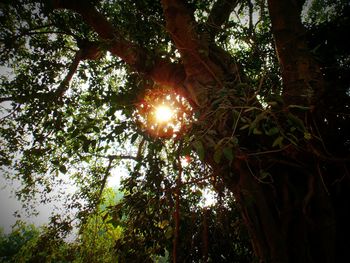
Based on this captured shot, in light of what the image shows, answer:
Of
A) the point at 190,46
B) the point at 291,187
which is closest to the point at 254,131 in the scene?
the point at 291,187

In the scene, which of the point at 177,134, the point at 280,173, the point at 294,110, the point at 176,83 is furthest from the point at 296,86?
the point at 176,83

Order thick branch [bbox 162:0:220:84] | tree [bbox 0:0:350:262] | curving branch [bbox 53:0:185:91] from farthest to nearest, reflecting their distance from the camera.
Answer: curving branch [bbox 53:0:185:91] → thick branch [bbox 162:0:220:84] → tree [bbox 0:0:350:262]

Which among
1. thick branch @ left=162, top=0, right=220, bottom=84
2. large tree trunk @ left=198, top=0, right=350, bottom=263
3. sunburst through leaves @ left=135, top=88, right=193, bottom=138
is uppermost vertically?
thick branch @ left=162, top=0, right=220, bottom=84

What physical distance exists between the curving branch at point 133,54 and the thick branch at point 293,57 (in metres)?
1.43

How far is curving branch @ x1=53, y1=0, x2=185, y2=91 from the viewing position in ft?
12.8

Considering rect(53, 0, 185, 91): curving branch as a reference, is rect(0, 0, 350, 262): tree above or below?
below

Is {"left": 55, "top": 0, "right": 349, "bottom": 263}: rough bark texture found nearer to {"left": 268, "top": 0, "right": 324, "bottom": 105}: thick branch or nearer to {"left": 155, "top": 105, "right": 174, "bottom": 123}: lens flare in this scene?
{"left": 268, "top": 0, "right": 324, "bottom": 105}: thick branch

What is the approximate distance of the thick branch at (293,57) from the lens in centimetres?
259

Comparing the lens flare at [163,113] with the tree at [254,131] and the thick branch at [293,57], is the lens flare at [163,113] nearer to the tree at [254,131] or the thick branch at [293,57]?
the tree at [254,131]

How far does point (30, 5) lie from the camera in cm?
546

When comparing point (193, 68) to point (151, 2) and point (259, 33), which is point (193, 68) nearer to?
point (151, 2)

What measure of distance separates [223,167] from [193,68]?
150 cm

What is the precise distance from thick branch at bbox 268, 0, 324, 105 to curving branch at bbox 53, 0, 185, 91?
143cm

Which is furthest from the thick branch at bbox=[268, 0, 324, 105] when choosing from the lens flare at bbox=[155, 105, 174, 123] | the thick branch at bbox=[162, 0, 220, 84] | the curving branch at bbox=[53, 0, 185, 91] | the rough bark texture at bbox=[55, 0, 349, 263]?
the curving branch at bbox=[53, 0, 185, 91]
